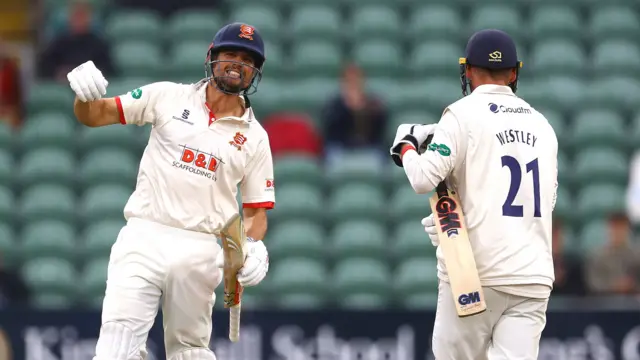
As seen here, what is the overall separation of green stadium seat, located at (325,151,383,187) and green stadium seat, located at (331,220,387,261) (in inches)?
17.3

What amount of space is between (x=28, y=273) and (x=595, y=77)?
18.0 feet

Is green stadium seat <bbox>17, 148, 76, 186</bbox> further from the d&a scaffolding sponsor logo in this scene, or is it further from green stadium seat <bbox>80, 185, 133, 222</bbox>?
the d&a scaffolding sponsor logo

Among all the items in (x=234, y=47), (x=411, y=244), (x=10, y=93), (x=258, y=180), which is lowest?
(x=411, y=244)

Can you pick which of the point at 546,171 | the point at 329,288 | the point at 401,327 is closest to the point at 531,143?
the point at 546,171

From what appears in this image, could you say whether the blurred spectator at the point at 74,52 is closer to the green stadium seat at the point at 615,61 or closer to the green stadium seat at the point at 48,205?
the green stadium seat at the point at 48,205

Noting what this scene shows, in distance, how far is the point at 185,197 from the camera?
5.82 meters

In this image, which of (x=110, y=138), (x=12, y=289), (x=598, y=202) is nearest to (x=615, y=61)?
(x=598, y=202)

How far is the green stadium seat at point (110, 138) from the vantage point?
10462 mm

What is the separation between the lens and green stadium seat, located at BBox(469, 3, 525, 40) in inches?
453

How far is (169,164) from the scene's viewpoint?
584 cm

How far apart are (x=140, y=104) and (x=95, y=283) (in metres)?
3.89

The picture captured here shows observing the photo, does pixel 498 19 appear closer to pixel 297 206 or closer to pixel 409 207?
pixel 409 207

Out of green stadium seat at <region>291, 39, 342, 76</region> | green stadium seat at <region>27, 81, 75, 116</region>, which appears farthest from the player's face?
green stadium seat at <region>291, 39, 342, 76</region>

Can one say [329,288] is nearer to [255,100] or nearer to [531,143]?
[255,100]
